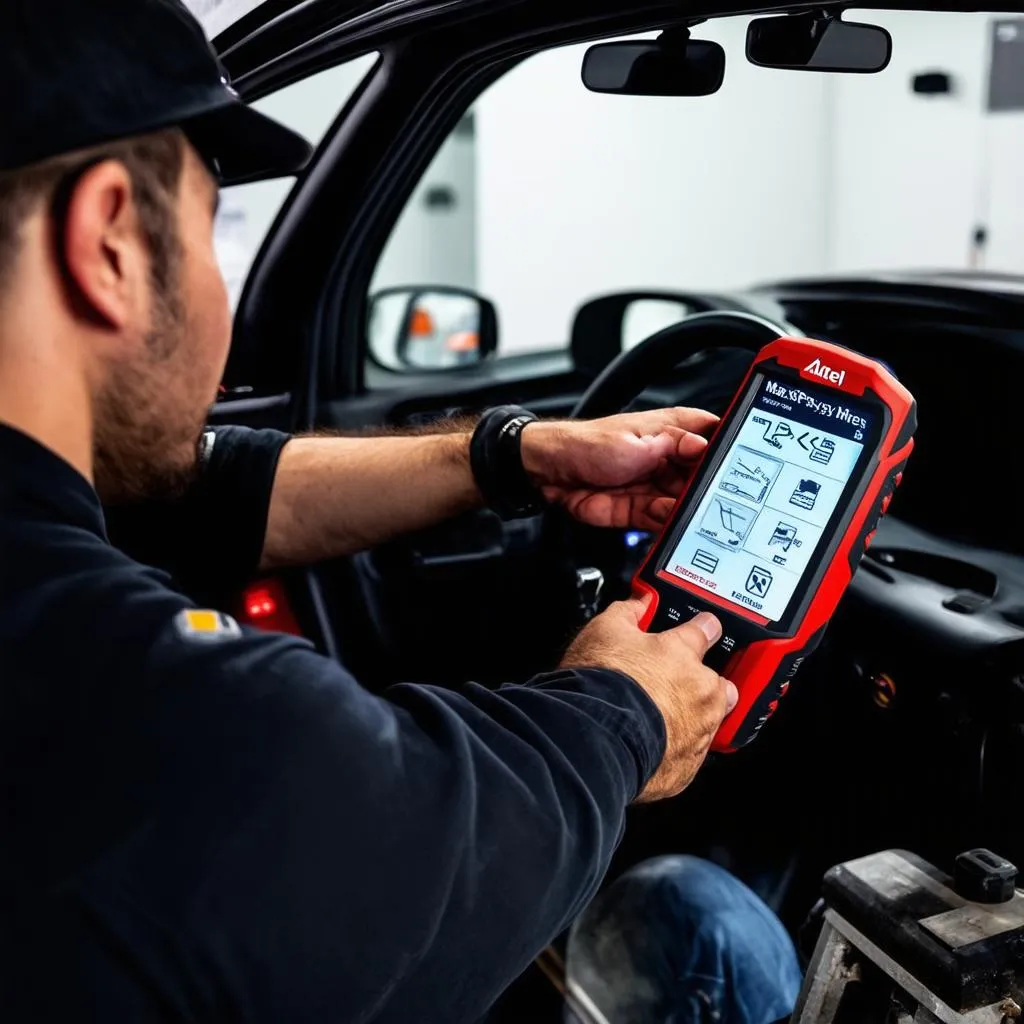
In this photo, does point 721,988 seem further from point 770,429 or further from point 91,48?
point 91,48

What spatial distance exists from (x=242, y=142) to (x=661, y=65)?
57 cm

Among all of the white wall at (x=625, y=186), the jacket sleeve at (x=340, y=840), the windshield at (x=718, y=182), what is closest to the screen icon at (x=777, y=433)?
the jacket sleeve at (x=340, y=840)

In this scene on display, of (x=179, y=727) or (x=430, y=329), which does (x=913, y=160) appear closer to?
(x=430, y=329)

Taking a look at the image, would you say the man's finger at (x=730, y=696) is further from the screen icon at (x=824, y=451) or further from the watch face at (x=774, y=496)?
the screen icon at (x=824, y=451)

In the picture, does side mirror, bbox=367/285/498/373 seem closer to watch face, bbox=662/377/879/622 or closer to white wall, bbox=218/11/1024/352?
watch face, bbox=662/377/879/622

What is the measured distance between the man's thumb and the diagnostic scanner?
0.01 meters

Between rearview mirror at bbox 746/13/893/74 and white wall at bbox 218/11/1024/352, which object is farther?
white wall at bbox 218/11/1024/352

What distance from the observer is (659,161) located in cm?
534

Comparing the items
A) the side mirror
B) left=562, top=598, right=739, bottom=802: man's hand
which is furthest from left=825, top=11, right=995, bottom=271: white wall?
left=562, top=598, right=739, bottom=802: man's hand

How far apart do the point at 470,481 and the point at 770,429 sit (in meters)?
0.37

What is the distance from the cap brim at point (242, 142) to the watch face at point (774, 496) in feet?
1.44

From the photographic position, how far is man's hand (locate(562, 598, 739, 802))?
0.87 m

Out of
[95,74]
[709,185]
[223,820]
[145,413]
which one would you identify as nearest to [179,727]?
[223,820]

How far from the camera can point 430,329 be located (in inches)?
93.6
